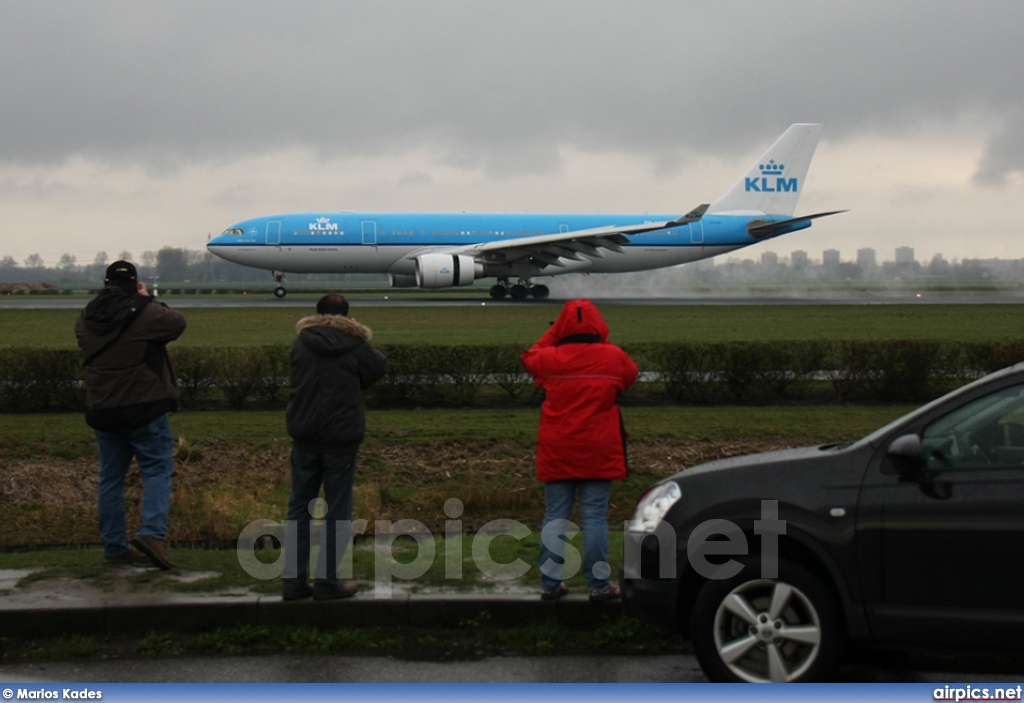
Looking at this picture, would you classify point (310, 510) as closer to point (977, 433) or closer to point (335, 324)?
point (335, 324)

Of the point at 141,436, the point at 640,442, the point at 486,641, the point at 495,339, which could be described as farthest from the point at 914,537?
the point at 495,339

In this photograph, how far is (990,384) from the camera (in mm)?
5078

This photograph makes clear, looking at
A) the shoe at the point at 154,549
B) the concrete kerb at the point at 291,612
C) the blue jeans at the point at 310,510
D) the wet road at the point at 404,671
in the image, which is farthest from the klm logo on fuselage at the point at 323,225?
the wet road at the point at 404,671

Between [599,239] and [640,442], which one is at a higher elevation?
[599,239]

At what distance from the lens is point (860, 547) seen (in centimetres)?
501

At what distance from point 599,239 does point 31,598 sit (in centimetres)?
3559

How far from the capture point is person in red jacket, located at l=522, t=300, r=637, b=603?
20.9 ft

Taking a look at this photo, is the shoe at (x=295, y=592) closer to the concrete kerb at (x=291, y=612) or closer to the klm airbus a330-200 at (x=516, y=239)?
the concrete kerb at (x=291, y=612)

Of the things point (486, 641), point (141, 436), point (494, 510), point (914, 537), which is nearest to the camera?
point (914, 537)

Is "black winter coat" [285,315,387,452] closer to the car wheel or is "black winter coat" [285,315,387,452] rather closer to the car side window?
the car wheel

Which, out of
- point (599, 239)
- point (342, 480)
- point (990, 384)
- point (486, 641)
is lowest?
point (486, 641)

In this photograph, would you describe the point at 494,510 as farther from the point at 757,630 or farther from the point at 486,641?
the point at 757,630

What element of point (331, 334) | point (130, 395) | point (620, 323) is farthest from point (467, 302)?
point (331, 334)

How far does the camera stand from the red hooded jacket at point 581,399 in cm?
636
